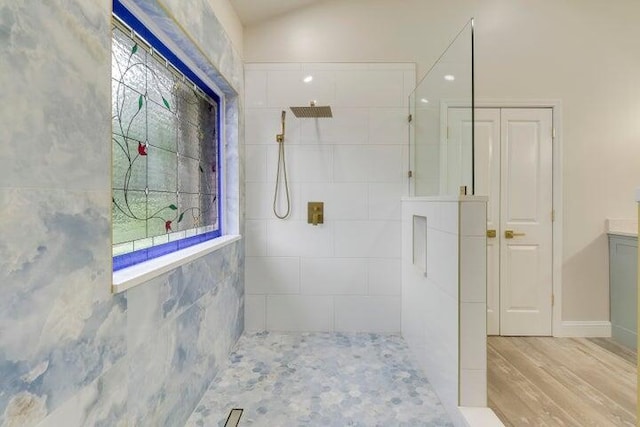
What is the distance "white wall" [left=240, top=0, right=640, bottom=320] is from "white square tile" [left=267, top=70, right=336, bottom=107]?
13cm

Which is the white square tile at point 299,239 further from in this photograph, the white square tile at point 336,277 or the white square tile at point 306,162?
the white square tile at point 306,162

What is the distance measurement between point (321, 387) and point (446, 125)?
169 cm

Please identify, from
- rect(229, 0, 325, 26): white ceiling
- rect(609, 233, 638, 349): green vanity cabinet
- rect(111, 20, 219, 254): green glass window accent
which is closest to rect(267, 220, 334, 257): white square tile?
rect(111, 20, 219, 254): green glass window accent

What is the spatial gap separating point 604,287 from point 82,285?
138 inches

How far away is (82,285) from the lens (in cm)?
89

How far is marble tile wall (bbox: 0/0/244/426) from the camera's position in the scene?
27.5 inches

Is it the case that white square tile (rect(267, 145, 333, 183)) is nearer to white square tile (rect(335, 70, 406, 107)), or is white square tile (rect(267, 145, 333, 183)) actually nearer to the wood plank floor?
white square tile (rect(335, 70, 406, 107))

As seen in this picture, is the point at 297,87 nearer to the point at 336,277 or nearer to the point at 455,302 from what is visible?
the point at 336,277

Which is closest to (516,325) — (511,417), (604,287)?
(604,287)

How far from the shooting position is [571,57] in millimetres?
2609

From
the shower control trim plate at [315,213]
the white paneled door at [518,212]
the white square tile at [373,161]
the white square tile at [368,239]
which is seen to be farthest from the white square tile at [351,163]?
the white paneled door at [518,212]

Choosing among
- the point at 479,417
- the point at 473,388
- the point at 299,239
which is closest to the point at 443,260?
the point at 473,388

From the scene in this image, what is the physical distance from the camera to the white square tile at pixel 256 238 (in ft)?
8.66

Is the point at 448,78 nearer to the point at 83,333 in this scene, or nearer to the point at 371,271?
the point at 371,271
